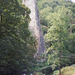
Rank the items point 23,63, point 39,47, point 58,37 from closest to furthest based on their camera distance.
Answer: point 58,37 → point 23,63 → point 39,47

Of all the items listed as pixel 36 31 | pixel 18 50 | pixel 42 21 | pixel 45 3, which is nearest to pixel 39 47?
pixel 36 31

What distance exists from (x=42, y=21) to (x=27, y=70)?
1779cm

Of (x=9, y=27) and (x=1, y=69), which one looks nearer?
(x=9, y=27)

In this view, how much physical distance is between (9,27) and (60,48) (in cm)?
445

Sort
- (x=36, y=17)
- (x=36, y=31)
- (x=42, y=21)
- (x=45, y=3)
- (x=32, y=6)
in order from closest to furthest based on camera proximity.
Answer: (x=36, y=31), (x=36, y=17), (x=32, y=6), (x=42, y=21), (x=45, y=3)

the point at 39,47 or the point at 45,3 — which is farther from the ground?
the point at 45,3

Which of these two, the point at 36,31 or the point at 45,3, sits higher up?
the point at 45,3

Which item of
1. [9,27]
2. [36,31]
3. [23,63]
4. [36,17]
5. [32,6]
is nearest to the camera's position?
[9,27]

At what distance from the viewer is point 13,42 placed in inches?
278

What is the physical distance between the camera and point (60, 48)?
28.8 ft

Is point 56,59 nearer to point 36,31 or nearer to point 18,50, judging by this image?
point 18,50

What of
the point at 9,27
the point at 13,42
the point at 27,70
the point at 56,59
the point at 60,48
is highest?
the point at 9,27

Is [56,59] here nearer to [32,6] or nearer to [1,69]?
[1,69]

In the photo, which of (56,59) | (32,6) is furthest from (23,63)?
(32,6)
